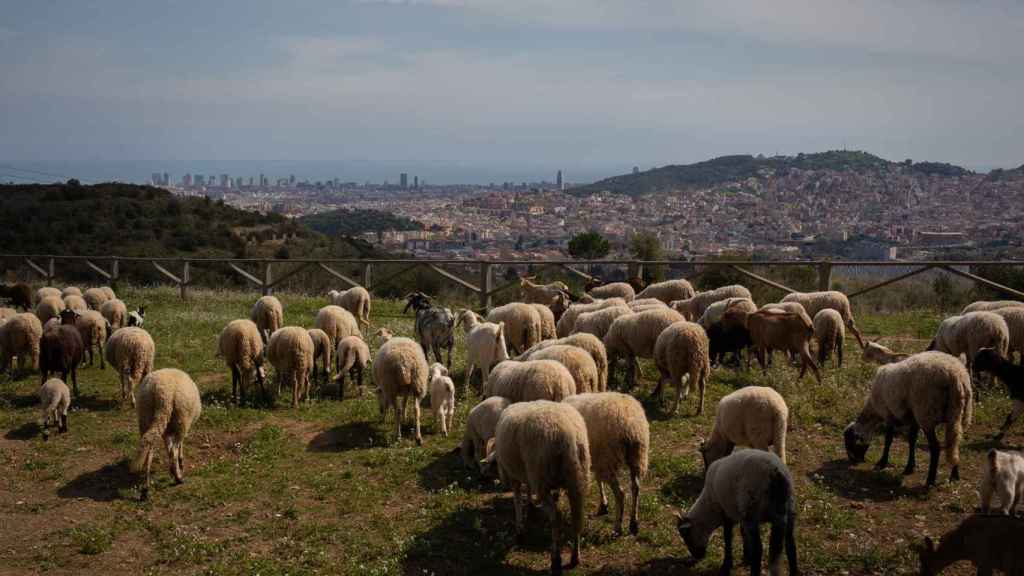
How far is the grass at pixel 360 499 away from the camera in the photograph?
768cm

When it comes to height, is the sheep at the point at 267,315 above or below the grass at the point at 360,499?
above

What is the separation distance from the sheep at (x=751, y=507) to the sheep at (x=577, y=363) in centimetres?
336

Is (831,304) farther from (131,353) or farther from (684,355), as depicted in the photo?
(131,353)

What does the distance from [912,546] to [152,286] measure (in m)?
26.8

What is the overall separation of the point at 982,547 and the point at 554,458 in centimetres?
352

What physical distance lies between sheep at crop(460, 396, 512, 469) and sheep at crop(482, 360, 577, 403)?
0.77ft

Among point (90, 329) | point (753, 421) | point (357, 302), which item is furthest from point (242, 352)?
point (753, 421)

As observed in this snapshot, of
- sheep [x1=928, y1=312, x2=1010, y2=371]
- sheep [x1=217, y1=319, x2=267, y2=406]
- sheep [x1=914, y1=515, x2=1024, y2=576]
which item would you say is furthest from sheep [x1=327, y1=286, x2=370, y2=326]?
sheep [x1=914, y1=515, x2=1024, y2=576]

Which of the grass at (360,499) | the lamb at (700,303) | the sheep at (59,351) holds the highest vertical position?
the lamb at (700,303)

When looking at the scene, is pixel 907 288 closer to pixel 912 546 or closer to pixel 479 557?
pixel 912 546

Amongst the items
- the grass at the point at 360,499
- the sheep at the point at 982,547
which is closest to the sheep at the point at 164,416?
the grass at the point at 360,499

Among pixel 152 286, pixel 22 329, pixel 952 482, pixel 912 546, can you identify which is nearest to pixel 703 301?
pixel 952 482

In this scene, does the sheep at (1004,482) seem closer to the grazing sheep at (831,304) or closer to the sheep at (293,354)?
the grazing sheep at (831,304)

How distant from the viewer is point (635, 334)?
13180 millimetres
